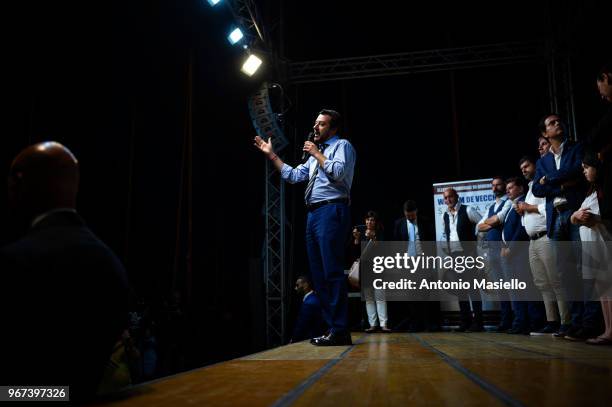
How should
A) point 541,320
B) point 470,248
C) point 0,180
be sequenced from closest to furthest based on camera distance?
1. point 0,180
2. point 541,320
3. point 470,248

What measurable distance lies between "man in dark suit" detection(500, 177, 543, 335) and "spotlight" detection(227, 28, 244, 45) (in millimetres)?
3823

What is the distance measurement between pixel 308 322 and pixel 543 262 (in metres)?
2.58

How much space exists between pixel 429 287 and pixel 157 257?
390 cm

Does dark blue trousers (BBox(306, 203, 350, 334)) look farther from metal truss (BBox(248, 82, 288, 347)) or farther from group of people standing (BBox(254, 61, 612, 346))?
metal truss (BBox(248, 82, 288, 347))

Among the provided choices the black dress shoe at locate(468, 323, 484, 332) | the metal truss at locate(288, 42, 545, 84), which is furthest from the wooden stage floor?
the metal truss at locate(288, 42, 545, 84)

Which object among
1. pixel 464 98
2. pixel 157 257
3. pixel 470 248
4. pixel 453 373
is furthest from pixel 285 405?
pixel 464 98

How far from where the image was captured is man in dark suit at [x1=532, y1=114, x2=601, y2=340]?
116 inches

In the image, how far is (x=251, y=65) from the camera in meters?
6.54

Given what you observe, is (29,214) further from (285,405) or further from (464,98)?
(464,98)

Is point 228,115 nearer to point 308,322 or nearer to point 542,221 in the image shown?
point 308,322

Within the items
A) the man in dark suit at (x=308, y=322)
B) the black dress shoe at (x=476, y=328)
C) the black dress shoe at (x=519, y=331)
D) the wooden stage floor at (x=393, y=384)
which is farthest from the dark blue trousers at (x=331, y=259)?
the black dress shoe at (x=476, y=328)

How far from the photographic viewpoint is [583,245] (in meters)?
2.73

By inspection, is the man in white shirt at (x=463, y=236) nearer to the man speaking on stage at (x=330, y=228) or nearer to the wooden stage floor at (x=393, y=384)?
the man speaking on stage at (x=330, y=228)

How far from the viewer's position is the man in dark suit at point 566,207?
9.70 feet
